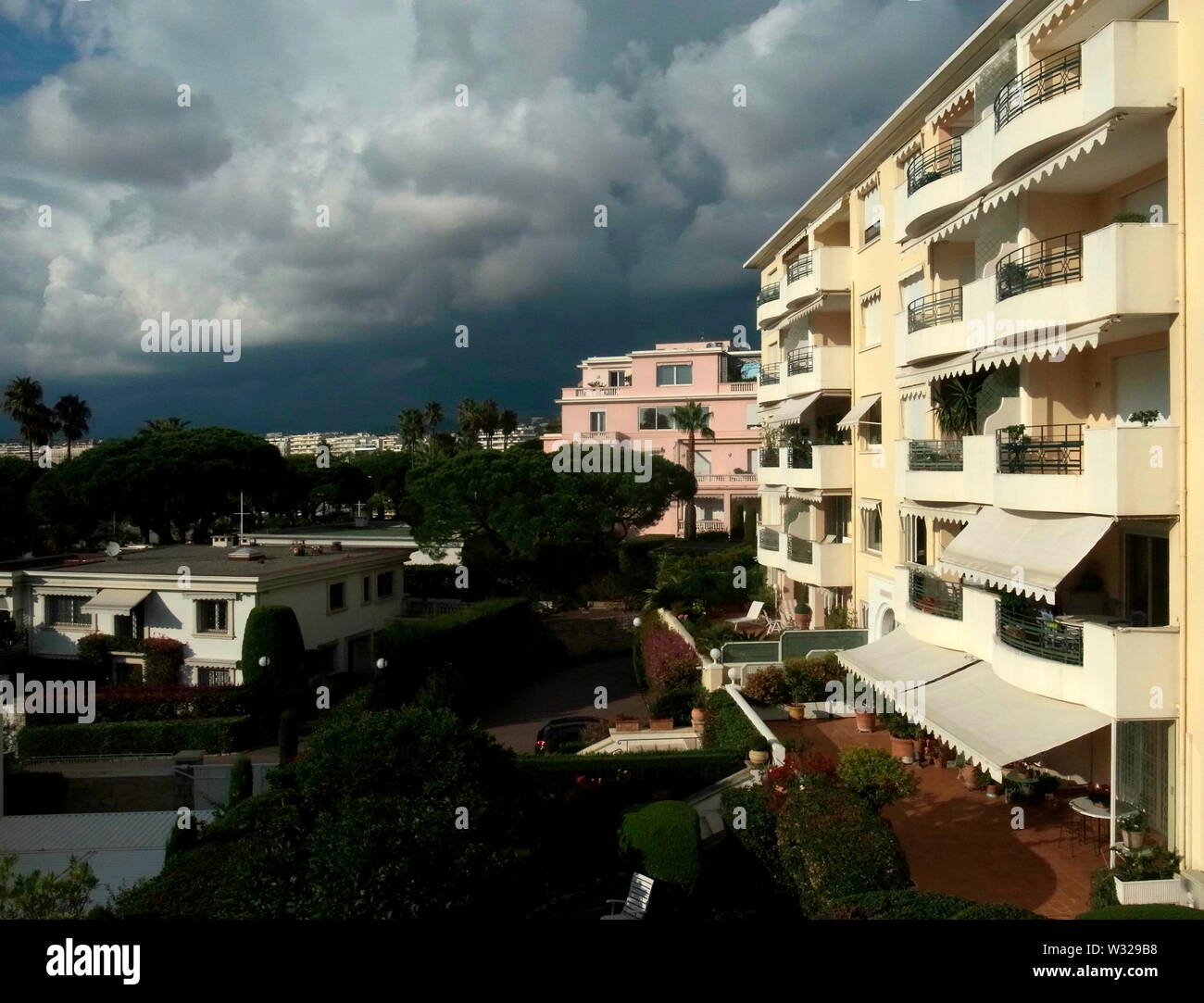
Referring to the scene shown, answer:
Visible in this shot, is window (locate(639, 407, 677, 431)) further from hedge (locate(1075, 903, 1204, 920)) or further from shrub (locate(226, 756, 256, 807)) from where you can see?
hedge (locate(1075, 903, 1204, 920))

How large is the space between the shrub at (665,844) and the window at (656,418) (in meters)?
49.4

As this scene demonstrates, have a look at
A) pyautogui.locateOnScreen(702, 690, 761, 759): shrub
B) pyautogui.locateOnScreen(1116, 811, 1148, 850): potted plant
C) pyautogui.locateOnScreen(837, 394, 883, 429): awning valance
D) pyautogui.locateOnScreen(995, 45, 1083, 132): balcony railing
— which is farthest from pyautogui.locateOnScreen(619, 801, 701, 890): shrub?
pyautogui.locateOnScreen(837, 394, 883, 429): awning valance

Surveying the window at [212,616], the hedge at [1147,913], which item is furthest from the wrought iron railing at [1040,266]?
the window at [212,616]

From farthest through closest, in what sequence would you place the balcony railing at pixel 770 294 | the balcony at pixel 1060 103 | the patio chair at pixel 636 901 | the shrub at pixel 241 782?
the balcony railing at pixel 770 294
the shrub at pixel 241 782
the patio chair at pixel 636 901
the balcony at pixel 1060 103

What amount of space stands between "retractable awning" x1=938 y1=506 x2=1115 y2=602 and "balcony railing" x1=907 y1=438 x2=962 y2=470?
5.90 ft

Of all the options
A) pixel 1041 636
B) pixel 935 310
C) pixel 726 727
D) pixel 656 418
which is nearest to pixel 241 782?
pixel 726 727

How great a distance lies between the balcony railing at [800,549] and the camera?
89.6ft

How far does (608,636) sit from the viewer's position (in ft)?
138

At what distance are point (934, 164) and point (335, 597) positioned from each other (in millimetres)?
25278

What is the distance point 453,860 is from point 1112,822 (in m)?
8.47

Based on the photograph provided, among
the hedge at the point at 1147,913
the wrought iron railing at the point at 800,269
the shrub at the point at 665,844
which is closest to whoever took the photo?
the hedge at the point at 1147,913

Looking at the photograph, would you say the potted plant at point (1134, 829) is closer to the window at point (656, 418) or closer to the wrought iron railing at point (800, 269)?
the wrought iron railing at point (800, 269)

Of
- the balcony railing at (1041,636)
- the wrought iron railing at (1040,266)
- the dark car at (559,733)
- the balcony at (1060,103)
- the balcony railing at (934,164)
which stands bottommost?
the dark car at (559,733)
